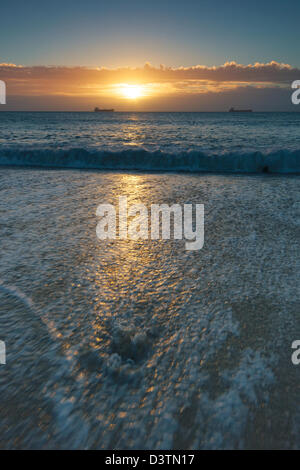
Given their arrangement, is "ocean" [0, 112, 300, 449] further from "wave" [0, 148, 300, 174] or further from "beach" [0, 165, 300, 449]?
"wave" [0, 148, 300, 174]

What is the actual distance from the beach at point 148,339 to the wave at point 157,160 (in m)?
5.36

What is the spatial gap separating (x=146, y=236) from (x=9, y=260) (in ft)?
4.50

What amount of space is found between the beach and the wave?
5356mm

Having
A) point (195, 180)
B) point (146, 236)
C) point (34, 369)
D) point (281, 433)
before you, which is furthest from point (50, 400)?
point (195, 180)

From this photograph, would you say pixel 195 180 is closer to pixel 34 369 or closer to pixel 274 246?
pixel 274 246

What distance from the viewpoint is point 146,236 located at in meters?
3.04

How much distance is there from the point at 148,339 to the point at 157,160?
7.74 meters

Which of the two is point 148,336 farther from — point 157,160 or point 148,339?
point 157,160

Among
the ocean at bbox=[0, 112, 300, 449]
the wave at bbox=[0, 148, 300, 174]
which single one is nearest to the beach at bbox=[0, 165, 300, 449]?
the ocean at bbox=[0, 112, 300, 449]

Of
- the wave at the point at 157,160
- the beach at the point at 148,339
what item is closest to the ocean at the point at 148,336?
the beach at the point at 148,339

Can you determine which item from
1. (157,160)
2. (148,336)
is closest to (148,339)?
(148,336)

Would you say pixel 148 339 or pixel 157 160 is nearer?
pixel 148 339

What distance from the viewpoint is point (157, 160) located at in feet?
28.6
